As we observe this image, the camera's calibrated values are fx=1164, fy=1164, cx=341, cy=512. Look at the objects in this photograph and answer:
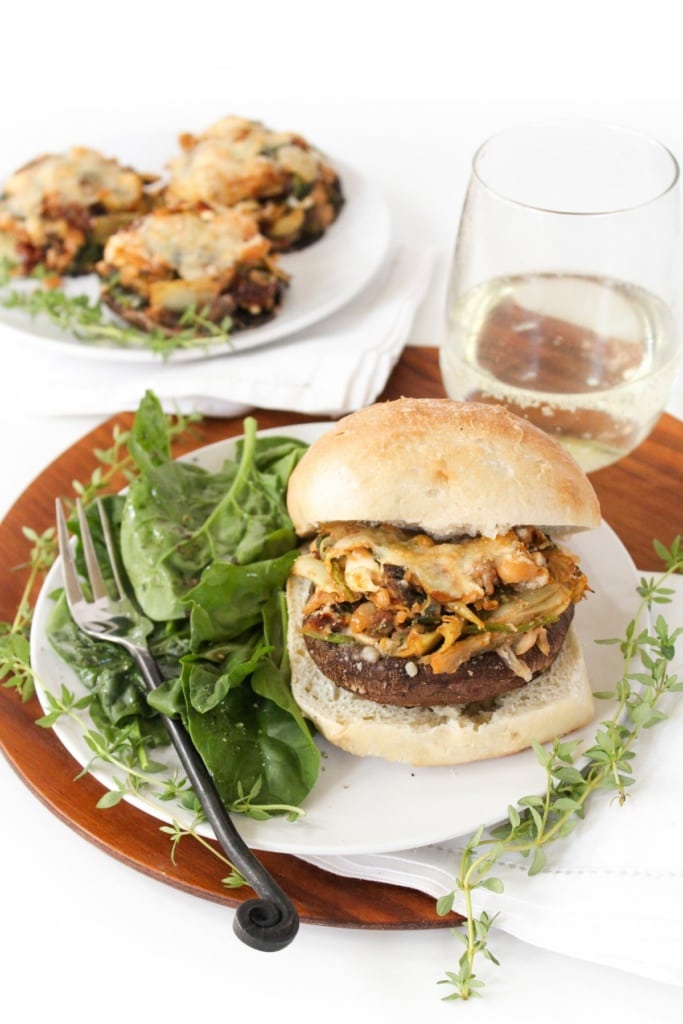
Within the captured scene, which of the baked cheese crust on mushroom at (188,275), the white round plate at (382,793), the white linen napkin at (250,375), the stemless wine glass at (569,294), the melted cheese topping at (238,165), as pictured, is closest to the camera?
the white round plate at (382,793)

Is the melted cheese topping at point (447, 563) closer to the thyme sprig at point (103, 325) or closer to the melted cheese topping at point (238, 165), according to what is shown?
the thyme sprig at point (103, 325)

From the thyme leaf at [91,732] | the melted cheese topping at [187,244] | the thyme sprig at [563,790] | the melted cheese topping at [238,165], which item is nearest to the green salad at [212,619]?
the thyme leaf at [91,732]

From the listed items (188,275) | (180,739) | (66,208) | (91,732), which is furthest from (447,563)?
(66,208)

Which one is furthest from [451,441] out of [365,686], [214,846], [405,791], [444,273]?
[444,273]

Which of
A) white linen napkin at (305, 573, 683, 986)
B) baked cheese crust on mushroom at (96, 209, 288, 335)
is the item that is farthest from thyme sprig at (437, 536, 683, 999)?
baked cheese crust on mushroom at (96, 209, 288, 335)

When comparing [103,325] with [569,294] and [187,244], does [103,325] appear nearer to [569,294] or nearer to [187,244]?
[187,244]

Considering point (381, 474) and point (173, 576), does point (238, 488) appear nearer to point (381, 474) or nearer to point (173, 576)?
point (173, 576)

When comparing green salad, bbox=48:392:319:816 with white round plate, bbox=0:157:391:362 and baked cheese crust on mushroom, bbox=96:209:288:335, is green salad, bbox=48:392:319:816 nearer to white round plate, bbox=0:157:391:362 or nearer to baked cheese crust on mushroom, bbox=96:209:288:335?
white round plate, bbox=0:157:391:362
